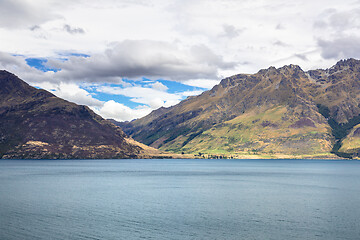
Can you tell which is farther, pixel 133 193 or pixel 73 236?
pixel 133 193

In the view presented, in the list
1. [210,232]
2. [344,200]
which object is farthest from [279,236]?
[344,200]

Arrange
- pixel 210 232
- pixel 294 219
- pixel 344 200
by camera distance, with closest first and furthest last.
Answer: pixel 210 232 < pixel 294 219 < pixel 344 200

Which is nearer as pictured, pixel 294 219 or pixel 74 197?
pixel 294 219

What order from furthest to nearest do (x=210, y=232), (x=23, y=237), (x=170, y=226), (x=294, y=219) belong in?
(x=294, y=219) → (x=170, y=226) → (x=210, y=232) → (x=23, y=237)

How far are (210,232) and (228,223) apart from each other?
11252 millimetres

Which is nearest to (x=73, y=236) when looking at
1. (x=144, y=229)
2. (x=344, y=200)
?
(x=144, y=229)

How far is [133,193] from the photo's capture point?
155m

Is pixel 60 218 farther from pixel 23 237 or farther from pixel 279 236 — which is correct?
pixel 279 236

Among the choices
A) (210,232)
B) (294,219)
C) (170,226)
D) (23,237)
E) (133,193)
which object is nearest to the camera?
(23,237)

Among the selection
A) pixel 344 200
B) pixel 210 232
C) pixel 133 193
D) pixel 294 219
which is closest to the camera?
pixel 210 232

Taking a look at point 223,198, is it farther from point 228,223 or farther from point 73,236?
point 73,236

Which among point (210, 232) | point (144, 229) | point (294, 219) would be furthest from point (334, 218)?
point (144, 229)

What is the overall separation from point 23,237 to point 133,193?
79.4 meters

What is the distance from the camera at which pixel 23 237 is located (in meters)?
77.5
